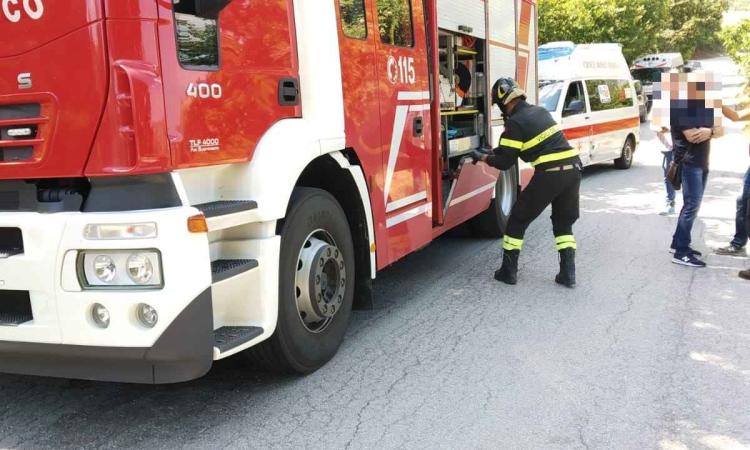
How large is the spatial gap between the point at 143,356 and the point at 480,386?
1.98 metres

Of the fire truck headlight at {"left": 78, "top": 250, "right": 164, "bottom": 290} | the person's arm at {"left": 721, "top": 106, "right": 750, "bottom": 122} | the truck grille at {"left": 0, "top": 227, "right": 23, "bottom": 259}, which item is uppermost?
the person's arm at {"left": 721, "top": 106, "right": 750, "bottom": 122}

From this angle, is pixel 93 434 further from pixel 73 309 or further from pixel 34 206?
pixel 34 206

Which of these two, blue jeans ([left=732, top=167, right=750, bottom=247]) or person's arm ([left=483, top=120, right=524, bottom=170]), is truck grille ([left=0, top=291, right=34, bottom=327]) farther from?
blue jeans ([left=732, top=167, right=750, bottom=247])

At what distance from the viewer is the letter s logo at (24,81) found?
2818 mm

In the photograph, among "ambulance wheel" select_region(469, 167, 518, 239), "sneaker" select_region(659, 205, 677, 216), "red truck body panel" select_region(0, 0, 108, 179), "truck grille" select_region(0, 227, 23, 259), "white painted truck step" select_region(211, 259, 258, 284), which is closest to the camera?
"red truck body panel" select_region(0, 0, 108, 179)

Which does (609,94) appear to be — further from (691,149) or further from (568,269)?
(568,269)

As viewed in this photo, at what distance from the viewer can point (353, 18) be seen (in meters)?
4.32

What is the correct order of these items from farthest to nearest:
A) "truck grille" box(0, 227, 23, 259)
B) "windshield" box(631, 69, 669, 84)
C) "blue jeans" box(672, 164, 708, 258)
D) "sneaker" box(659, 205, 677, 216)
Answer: "windshield" box(631, 69, 669, 84) < "sneaker" box(659, 205, 677, 216) < "blue jeans" box(672, 164, 708, 258) < "truck grille" box(0, 227, 23, 259)

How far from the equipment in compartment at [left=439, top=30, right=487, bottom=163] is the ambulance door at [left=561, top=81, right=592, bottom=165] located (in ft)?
16.0

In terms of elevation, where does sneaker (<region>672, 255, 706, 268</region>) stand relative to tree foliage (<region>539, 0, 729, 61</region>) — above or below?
below

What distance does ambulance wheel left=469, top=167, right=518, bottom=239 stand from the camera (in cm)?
792

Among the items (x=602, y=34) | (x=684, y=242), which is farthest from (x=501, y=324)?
(x=602, y=34)

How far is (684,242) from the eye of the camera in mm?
6695

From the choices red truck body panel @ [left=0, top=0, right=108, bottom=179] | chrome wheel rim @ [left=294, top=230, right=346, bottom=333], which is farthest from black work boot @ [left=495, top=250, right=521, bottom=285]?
red truck body panel @ [left=0, top=0, right=108, bottom=179]
